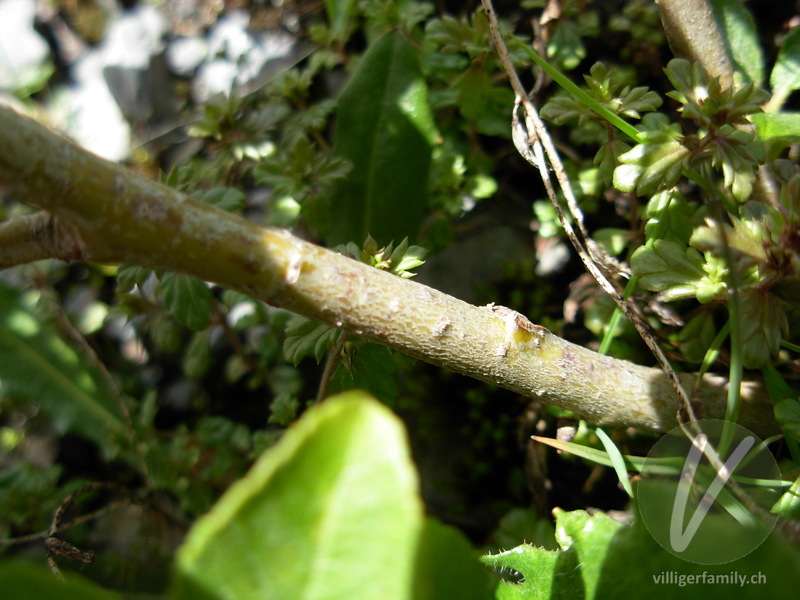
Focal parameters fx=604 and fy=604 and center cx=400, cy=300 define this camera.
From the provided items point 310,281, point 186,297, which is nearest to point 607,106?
point 310,281

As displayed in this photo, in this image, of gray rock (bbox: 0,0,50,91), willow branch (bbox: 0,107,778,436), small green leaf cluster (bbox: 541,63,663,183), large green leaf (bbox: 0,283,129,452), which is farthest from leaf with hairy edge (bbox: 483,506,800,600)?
gray rock (bbox: 0,0,50,91)

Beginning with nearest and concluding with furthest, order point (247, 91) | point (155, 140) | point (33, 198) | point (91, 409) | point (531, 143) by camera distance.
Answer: point (33, 198)
point (531, 143)
point (91, 409)
point (247, 91)
point (155, 140)

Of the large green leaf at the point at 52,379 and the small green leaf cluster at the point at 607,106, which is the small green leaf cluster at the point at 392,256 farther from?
the large green leaf at the point at 52,379

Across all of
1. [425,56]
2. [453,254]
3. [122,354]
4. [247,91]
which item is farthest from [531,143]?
[122,354]

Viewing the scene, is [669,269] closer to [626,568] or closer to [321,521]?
[626,568]

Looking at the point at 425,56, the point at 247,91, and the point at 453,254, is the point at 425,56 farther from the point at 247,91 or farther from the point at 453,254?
Result: the point at 247,91

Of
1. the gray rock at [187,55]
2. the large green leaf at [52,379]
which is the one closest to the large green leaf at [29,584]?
the large green leaf at [52,379]

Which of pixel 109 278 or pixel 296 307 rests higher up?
pixel 296 307
